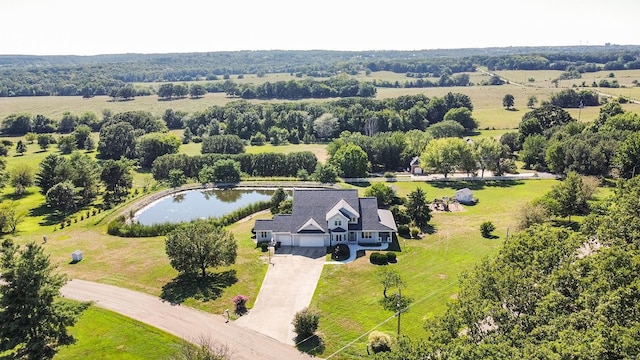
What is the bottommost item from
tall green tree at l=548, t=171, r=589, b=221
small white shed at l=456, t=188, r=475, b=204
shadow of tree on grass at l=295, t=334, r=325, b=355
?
shadow of tree on grass at l=295, t=334, r=325, b=355

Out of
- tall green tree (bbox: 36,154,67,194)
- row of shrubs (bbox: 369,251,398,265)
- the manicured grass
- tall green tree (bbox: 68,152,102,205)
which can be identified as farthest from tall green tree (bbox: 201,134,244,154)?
the manicured grass

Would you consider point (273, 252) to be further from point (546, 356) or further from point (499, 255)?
point (546, 356)

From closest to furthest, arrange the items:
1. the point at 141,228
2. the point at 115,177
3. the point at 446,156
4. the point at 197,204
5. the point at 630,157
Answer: the point at 141,228, the point at 630,157, the point at 197,204, the point at 115,177, the point at 446,156

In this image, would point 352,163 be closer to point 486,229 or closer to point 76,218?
point 486,229

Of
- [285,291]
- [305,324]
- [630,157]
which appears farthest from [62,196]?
[630,157]

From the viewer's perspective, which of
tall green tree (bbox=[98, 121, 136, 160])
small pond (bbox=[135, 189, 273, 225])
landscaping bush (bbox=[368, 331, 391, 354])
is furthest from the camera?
tall green tree (bbox=[98, 121, 136, 160])

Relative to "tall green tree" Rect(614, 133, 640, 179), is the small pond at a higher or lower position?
lower

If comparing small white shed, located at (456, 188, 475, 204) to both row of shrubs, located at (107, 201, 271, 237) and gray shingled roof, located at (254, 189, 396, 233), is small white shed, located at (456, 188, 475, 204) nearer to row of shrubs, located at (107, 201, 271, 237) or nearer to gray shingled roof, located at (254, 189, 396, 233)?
gray shingled roof, located at (254, 189, 396, 233)
